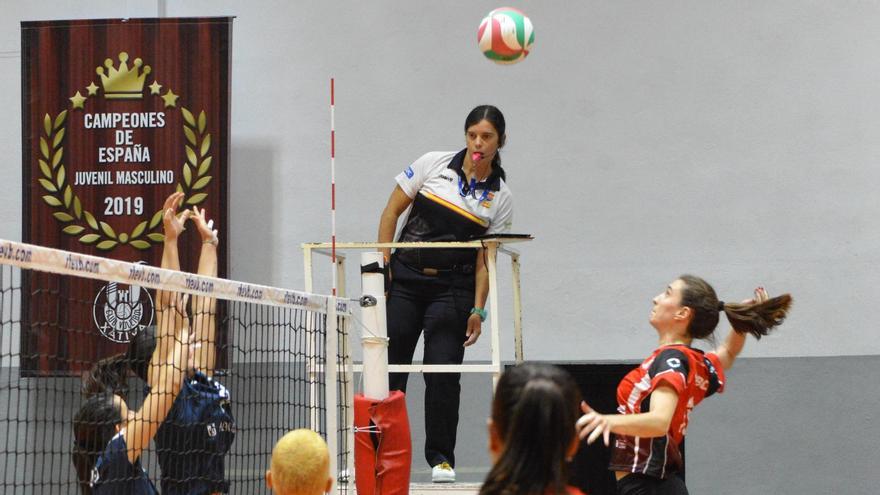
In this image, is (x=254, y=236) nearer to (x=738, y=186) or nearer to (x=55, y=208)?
(x=55, y=208)

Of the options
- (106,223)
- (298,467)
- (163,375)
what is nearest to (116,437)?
(163,375)

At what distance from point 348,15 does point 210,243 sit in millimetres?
4068

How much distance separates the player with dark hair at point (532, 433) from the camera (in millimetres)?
2240

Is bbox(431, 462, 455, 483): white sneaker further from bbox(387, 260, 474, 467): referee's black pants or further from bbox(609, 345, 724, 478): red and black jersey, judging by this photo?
bbox(609, 345, 724, 478): red and black jersey

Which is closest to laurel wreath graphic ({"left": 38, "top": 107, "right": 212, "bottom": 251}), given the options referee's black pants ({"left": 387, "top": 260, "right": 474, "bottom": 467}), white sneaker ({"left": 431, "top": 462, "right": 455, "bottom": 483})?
referee's black pants ({"left": 387, "top": 260, "right": 474, "bottom": 467})

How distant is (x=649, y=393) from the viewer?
408 cm

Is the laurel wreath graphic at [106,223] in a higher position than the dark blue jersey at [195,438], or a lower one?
higher

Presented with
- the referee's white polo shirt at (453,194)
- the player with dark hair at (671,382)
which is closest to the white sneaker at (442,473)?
the referee's white polo shirt at (453,194)

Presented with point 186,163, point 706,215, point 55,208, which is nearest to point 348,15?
point 186,163

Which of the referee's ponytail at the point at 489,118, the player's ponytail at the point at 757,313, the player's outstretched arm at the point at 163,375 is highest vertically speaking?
the referee's ponytail at the point at 489,118

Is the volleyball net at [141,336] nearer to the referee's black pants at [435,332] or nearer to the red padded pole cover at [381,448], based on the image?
the red padded pole cover at [381,448]

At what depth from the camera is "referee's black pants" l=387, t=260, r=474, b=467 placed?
598cm

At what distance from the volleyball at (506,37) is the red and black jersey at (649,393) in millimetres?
2609

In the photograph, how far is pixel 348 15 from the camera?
833cm
